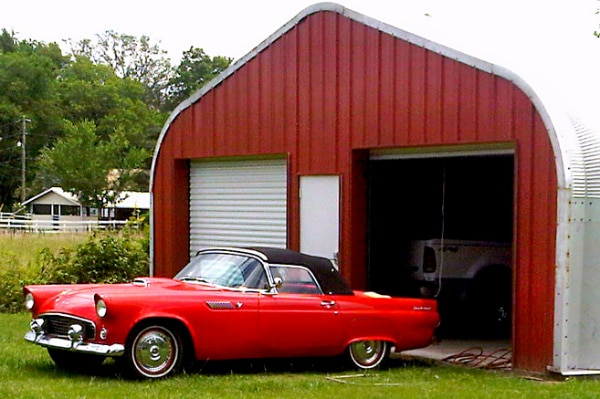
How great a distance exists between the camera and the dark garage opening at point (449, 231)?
13172 mm

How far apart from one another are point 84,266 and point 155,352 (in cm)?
945

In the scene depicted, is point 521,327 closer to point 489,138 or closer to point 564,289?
point 564,289

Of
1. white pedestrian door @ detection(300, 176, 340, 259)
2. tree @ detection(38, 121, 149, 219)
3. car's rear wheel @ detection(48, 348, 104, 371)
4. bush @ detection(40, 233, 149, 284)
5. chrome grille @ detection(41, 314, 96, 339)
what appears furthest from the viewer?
tree @ detection(38, 121, 149, 219)

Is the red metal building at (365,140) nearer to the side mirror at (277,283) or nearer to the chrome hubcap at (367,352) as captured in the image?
the chrome hubcap at (367,352)

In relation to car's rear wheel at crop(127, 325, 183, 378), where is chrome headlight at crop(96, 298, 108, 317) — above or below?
above

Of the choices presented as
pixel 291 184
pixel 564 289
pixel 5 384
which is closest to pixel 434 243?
pixel 291 184

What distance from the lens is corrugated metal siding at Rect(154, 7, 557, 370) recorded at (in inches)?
407

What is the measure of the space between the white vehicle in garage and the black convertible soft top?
2.90 m

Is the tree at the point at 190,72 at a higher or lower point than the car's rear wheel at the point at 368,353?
higher

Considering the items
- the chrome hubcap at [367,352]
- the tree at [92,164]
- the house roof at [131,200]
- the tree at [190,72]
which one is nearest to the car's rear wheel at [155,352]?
the chrome hubcap at [367,352]

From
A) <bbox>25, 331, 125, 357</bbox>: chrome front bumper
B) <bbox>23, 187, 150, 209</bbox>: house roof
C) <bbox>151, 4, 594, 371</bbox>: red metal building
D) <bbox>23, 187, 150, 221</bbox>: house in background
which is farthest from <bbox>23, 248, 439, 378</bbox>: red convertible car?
<bbox>23, 187, 150, 221</bbox>: house in background

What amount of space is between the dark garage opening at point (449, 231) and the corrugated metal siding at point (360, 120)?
658 mm

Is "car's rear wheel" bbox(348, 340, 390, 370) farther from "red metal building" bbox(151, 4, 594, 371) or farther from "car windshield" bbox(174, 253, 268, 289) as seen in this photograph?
"red metal building" bbox(151, 4, 594, 371)

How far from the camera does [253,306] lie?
967 centimetres
